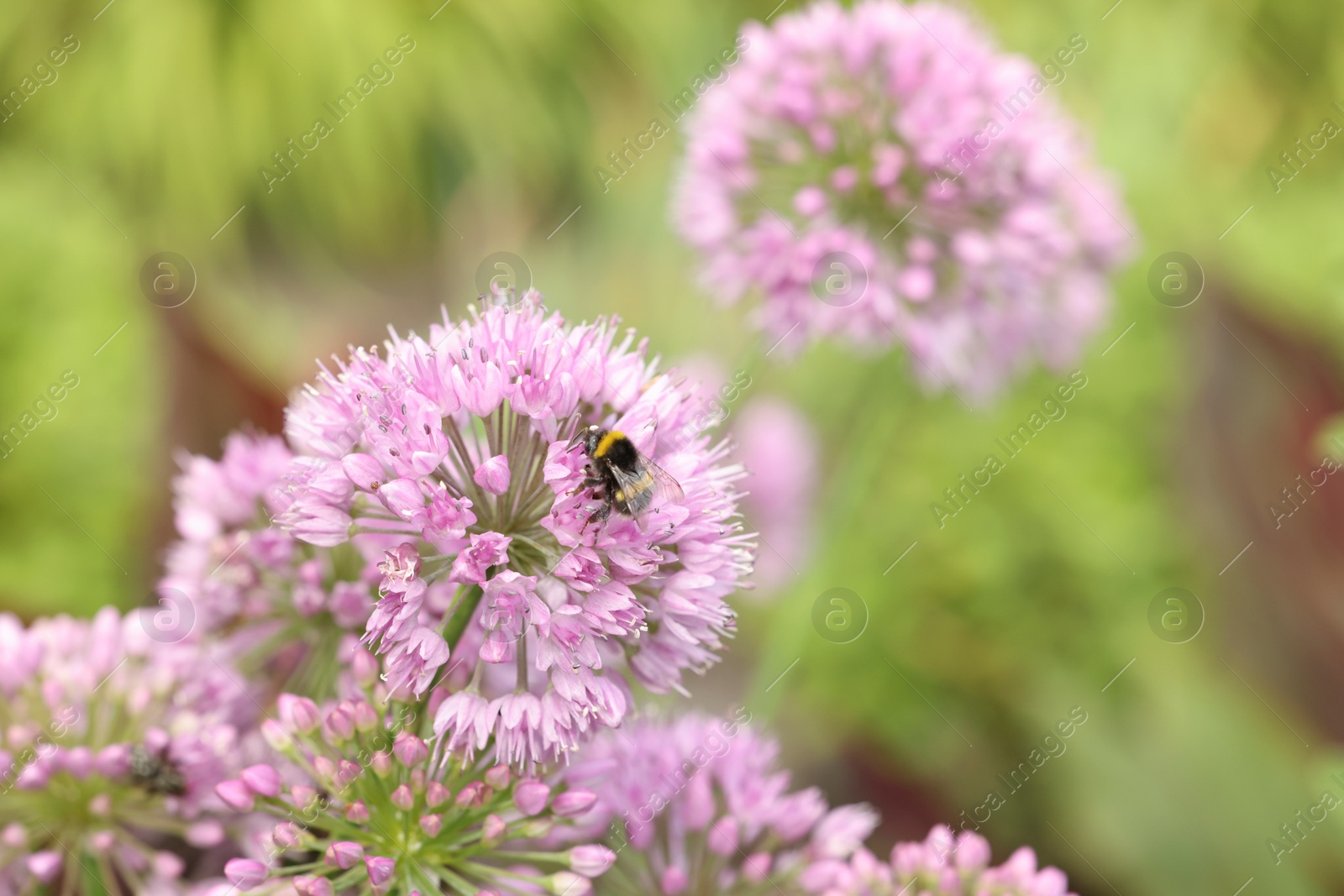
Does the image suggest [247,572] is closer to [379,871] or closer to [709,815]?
[379,871]

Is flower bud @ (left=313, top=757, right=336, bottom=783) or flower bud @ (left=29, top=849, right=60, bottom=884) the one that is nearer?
flower bud @ (left=313, top=757, right=336, bottom=783)

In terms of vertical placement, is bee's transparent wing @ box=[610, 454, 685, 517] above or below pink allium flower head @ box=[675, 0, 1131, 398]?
below

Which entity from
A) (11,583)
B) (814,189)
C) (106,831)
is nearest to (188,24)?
(11,583)

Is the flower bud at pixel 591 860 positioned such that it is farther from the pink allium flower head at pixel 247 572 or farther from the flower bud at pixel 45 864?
the flower bud at pixel 45 864

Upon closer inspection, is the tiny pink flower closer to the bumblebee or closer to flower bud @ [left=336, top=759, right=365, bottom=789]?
the bumblebee

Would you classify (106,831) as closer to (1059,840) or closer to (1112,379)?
(1059,840)

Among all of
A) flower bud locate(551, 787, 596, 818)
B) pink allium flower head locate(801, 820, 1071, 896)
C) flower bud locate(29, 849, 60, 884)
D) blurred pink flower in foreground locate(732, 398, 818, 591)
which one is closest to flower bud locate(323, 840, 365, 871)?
flower bud locate(551, 787, 596, 818)
